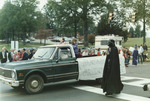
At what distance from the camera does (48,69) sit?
8430 millimetres

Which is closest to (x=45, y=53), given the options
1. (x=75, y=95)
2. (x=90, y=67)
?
(x=90, y=67)

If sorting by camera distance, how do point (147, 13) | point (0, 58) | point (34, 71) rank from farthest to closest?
1. point (147, 13)
2. point (0, 58)
3. point (34, 71)

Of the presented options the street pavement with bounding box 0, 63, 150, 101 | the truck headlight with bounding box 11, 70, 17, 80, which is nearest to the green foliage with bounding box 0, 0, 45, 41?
the street pavement with bounding box 0, 63, 150, 101

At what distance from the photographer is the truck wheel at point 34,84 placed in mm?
8038

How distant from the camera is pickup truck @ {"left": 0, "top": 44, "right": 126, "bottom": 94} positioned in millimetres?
7887

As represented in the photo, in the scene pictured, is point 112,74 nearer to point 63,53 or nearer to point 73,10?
point 63,53

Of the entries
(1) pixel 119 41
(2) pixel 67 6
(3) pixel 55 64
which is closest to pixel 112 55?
(3) pixel 55 64

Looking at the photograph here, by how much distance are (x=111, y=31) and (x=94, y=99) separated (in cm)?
4814

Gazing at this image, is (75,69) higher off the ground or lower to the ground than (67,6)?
lower

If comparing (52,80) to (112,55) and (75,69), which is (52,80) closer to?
(75,69)

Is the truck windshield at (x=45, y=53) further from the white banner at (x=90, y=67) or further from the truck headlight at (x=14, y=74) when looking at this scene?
the truck headlight at (x=14, y=74)

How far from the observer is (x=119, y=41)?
32656 mm

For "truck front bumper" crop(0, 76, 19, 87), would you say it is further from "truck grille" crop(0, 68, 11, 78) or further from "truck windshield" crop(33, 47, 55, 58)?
"truck windshield" crop(33, 47, 55, 58)

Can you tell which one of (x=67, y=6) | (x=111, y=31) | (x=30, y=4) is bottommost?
(x=111, y=31)
